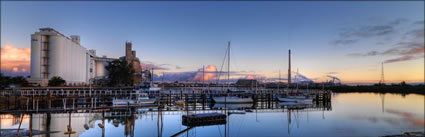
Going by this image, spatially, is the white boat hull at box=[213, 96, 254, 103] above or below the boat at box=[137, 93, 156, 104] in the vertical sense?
below

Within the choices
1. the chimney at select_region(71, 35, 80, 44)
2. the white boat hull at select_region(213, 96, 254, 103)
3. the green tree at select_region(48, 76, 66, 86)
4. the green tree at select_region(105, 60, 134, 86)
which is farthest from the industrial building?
the white boat hull at select_region(213, 96, 254, 103)

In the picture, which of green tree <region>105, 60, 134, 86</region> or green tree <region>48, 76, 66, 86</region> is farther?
green tree <region>105, 60, 134, 86</region>

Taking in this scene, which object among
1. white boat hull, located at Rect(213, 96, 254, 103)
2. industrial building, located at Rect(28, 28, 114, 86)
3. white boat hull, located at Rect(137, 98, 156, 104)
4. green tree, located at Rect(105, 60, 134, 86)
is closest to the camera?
white boat hull, located at Rect(137, 98, 156, 104)

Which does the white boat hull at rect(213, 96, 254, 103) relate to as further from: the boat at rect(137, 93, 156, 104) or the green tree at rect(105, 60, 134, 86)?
the green tree at rect(105, 60, 134, 86)

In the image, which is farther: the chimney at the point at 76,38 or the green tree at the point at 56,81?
the chimney at the point at 76,38

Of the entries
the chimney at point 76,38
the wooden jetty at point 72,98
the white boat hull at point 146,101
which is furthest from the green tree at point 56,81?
the white boat hull at point 146,101

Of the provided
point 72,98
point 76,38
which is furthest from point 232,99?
point 76,38

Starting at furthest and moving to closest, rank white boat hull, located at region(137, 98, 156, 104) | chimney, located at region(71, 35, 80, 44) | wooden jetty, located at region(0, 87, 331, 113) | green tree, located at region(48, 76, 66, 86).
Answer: chimney, located at region(71, 35, 80, 44)
green tree, located at region(48, 76, 66, 86)
white boat hull, located at region(137, 98, 156, 104)
wooden jetty, located at region(0, 87, 331, 113)

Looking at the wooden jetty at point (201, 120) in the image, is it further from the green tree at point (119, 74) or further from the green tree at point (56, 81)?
the green tree at point (119, 74)

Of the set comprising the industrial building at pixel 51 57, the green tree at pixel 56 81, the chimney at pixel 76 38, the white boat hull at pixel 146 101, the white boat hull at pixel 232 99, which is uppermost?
the chimney at pixel 76 38

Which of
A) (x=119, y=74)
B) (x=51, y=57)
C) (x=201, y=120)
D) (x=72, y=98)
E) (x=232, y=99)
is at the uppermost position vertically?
(x=51, y=57)

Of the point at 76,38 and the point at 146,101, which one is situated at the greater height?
the point at 76,38

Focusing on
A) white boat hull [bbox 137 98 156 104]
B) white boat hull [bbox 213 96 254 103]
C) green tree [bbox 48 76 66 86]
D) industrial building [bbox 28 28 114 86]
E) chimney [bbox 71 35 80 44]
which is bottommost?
white boat hull [bbox 213 96 254 103]

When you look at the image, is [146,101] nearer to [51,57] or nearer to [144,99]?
[144,99]
